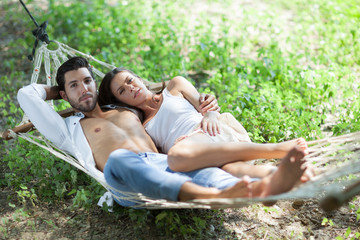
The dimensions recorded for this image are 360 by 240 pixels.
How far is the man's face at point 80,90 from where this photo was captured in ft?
8.90

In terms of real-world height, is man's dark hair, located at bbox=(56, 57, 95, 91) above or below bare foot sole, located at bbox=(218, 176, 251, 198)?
above

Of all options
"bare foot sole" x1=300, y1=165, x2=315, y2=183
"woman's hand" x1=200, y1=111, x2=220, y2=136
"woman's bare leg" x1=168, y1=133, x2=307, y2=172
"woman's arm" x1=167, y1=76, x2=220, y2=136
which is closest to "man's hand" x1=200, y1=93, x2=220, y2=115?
"woman's arm" x1=167, y1=76, x2=220, y2=136

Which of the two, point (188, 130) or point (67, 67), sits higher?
point (67, 67)

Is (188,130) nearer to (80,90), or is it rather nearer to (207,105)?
(207,105)

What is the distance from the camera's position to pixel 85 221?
2.45 metres

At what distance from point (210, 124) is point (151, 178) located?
25.7 inches

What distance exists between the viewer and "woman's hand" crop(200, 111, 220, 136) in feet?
8.13

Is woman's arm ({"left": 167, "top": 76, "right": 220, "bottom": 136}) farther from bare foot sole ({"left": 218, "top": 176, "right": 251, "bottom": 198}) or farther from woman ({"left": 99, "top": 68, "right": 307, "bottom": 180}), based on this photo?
bare foot sole ({"left": 218, "top": 176, "right": 251, "bottom": 198})

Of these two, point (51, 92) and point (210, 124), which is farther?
point (51, 92)

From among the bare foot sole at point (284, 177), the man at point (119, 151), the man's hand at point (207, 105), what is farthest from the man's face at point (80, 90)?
the bare foot sole at point (284, 177)

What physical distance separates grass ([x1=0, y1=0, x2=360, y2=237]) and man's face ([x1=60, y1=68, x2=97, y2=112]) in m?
0.42

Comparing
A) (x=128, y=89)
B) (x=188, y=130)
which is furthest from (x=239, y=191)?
(x=128, y=89)

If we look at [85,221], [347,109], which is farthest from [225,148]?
[347,109]

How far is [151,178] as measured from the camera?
6.48ft
